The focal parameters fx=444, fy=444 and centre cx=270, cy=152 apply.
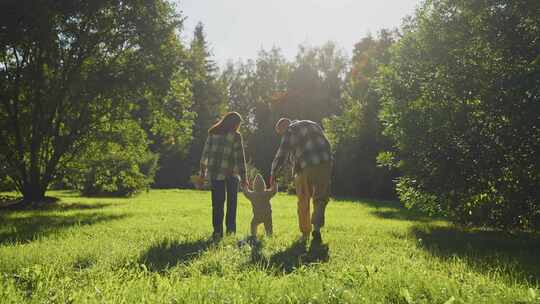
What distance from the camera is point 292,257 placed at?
5.84 metres

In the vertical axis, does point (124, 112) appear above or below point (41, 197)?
above

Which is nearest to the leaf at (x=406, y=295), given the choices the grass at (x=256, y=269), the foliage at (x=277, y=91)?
the grass at (x=256, y=269)

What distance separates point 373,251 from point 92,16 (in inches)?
551

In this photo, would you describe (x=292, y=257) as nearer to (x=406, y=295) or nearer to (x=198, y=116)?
(x=406, y=295)

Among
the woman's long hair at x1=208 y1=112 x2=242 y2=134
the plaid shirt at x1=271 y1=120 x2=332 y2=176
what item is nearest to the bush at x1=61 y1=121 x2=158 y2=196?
the woman's long hair at x1=208 y1=112 x2=242 y2=134

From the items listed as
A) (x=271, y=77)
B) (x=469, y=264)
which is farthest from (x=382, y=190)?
(x=271, y=77)

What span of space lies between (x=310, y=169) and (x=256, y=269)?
267 cm

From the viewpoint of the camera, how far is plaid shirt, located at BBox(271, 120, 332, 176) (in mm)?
7285

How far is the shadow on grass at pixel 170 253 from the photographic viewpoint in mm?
5406

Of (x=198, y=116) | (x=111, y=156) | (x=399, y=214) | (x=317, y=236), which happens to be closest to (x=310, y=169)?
(x=317, y=236)

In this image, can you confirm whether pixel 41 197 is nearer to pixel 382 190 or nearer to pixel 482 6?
pixel 482 6

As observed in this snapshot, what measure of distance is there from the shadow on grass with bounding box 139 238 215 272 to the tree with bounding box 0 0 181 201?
11045mm

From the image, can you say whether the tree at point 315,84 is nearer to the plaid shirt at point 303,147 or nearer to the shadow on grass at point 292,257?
the plaid shirt at point 303,147

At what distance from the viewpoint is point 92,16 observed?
16.1m
